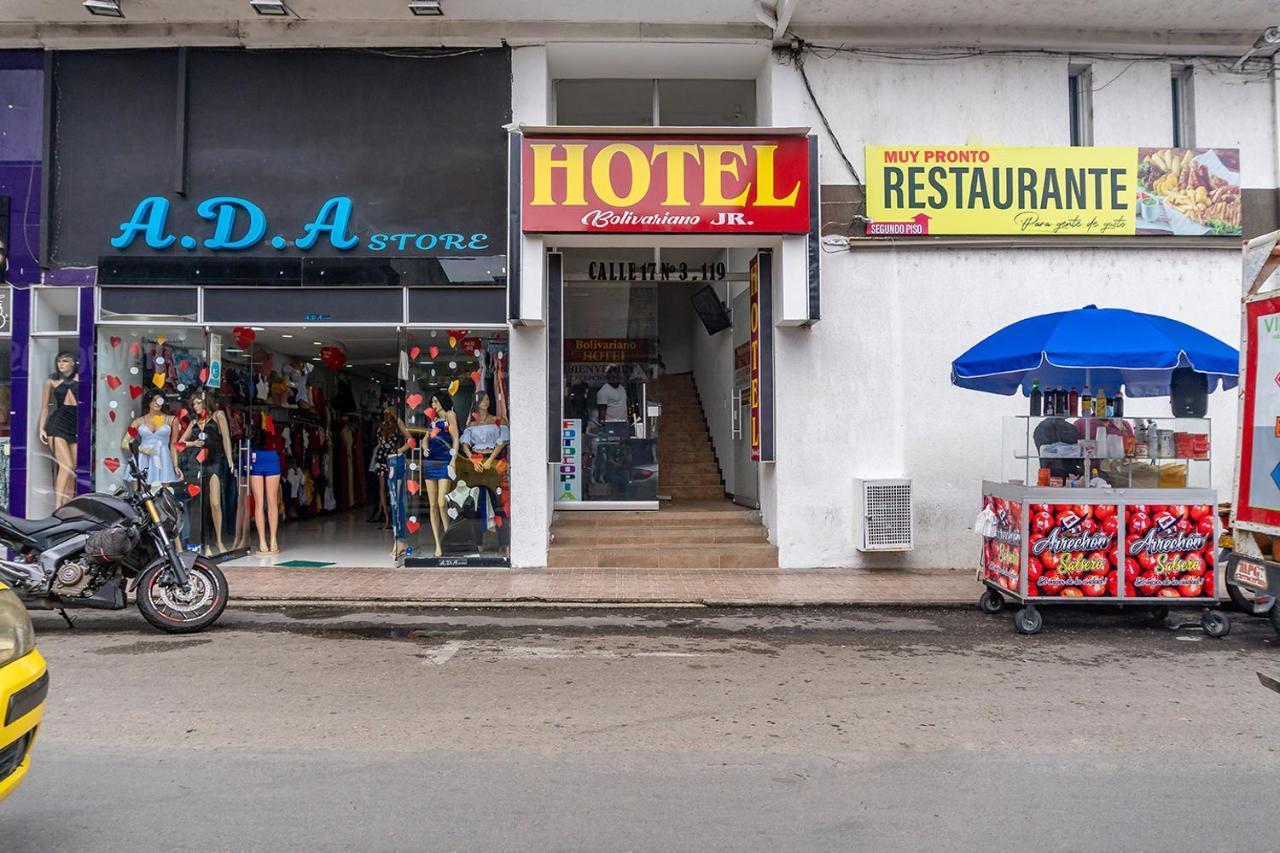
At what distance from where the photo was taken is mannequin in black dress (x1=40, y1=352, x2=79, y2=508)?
11.3 m

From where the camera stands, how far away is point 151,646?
24.0 ft

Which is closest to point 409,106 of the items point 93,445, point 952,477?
point 93,445

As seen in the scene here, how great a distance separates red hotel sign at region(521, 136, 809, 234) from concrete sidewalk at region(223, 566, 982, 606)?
4143 mm

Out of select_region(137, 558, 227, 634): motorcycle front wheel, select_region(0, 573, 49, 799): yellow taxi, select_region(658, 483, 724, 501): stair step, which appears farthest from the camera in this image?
select_region(658, 483, 724, 501): stair step

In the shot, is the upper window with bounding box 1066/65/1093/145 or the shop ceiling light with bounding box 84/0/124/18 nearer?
the shop ceiling light with bounding box 84/0/124/18

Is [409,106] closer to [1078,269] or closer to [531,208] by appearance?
[531,208]

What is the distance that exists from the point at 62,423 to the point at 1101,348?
38.4ft

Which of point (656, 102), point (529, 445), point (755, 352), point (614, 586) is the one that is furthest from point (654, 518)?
point (656, 102)

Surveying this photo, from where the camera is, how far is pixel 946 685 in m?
6.42

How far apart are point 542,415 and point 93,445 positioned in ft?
18.2

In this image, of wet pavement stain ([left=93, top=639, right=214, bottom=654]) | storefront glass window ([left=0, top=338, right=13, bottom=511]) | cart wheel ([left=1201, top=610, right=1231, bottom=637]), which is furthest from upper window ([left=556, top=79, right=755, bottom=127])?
wet pavement stain ([left=93, top=639, right=214, bottom=654])

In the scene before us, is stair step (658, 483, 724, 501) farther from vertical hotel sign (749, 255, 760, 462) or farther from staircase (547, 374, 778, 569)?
vertical hotel sign (749, 255, 760, 462)

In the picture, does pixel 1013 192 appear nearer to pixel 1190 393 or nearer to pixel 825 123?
pixel 825 123

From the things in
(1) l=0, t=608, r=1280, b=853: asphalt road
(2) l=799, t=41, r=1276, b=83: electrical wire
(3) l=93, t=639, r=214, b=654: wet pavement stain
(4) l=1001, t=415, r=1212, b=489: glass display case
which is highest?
(2) l=799, t=41, r=1276, b=83: electrical wire
